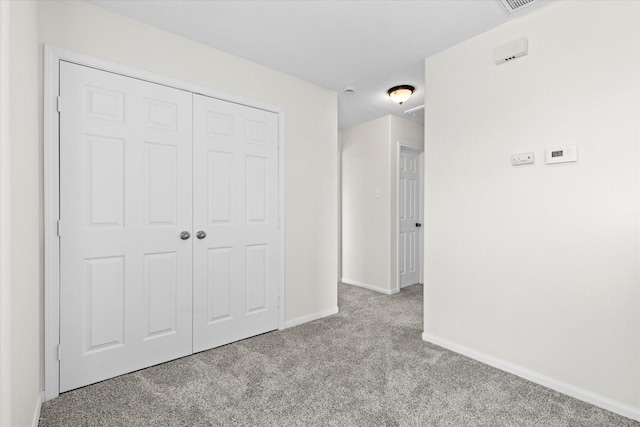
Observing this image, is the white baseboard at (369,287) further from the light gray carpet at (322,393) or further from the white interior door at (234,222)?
the white interior door at (234,222)

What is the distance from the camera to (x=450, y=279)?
263cm

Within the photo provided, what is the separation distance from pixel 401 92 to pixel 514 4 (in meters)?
1.35

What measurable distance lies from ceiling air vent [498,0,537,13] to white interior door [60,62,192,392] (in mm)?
2278

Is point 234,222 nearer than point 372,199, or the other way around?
point 234,222

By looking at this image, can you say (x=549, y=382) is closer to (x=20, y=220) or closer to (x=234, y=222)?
(x=234, y=222)

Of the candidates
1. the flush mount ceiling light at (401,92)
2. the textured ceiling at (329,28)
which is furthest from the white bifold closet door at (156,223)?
the flush mount ceiling light at (401,92)

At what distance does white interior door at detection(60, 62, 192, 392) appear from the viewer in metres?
2.00

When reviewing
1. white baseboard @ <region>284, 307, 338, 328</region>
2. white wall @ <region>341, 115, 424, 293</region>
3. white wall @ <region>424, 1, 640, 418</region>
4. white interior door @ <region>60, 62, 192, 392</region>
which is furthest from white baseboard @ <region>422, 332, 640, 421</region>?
white interior door @ <region>60, 62, 192, 392</region>

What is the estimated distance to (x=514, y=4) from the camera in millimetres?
2051

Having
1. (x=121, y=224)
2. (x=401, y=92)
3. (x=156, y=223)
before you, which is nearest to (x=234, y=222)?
(x=156, y=223)

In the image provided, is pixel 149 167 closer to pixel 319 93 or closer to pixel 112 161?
pixel 112 161

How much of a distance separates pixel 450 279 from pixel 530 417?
1.05 metres

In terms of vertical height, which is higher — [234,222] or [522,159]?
[522,159]

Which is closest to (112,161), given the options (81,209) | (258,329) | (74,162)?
(74,162)
